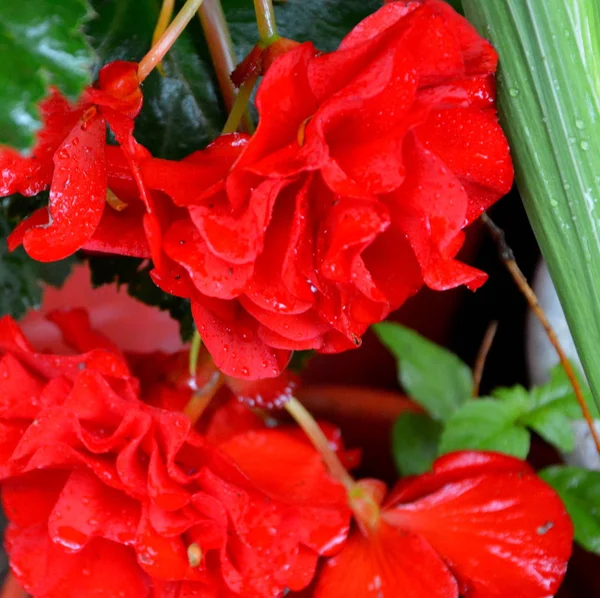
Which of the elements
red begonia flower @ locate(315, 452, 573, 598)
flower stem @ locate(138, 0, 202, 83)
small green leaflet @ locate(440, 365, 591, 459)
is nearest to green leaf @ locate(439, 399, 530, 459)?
small green leaflet @ locate(440, 365, 591, 459)

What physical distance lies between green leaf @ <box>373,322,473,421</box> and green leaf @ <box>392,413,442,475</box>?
14mm

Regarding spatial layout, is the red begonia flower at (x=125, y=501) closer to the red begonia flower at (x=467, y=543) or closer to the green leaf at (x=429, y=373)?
the red begonia flower at (x=467, y=543)

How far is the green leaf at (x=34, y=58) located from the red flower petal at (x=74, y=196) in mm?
21

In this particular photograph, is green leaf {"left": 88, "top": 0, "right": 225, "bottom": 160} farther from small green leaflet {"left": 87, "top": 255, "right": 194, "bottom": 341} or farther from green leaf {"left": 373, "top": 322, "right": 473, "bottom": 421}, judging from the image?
green leaf {"left": 373, "top": 322, "right": 473, "bottom": 421}

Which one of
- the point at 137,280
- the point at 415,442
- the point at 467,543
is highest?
the point at 137,280

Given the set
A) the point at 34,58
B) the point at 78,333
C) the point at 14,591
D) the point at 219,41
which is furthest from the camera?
the point at 14,591

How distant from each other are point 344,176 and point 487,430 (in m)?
0.32

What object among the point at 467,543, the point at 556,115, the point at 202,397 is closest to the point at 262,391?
the point at 202,397

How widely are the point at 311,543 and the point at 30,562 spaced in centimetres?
15

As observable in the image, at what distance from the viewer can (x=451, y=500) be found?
328 millimetres

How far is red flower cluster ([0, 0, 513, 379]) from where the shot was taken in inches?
7.5

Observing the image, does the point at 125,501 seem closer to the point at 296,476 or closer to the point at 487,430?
the point at 296,476

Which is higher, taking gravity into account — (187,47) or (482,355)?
(187,47)

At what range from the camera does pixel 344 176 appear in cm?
19
